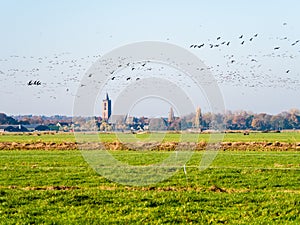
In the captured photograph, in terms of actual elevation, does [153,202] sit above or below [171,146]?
below

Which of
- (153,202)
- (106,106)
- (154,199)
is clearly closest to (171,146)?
(106,106)

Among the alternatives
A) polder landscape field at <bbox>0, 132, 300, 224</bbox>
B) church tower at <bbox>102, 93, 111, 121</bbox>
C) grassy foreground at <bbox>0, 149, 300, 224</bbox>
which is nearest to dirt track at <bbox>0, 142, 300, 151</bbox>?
church tower at <bbox>102, 93, 111, 121</bbox>

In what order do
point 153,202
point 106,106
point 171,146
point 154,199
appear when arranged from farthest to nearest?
point 171,146 → point 106,106 → point 154,199 → point 153,202

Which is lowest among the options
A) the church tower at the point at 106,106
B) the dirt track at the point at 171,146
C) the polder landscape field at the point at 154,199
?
the polder landscape field at the point at 154,199

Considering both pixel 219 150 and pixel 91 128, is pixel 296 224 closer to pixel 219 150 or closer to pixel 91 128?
pixel 91 128

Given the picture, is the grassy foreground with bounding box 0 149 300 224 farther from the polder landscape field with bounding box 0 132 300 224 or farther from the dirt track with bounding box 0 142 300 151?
the dirt track with bounding box 0 142 300 151

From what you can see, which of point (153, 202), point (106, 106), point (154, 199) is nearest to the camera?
point (153, 202)

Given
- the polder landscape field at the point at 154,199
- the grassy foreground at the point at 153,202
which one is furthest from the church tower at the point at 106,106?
the grassy foreground at the point at 153,202

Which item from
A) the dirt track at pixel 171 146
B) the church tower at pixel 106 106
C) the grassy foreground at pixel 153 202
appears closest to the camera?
the grassy foreground at pixel 153 202

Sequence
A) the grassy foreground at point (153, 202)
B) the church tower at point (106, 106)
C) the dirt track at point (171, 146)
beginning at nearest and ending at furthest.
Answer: the grassy foreground at point (153, 202) < the church tower at point (106, 106) < the dirt track at point (171, 146)

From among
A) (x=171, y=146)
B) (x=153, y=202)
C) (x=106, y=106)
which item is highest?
(x=106, y=106)

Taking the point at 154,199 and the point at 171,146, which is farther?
the point at 171,146

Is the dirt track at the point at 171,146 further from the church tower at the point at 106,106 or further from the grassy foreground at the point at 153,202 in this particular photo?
→ the grassy foreground at the point at 153,202

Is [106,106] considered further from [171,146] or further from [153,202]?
[153,202]
